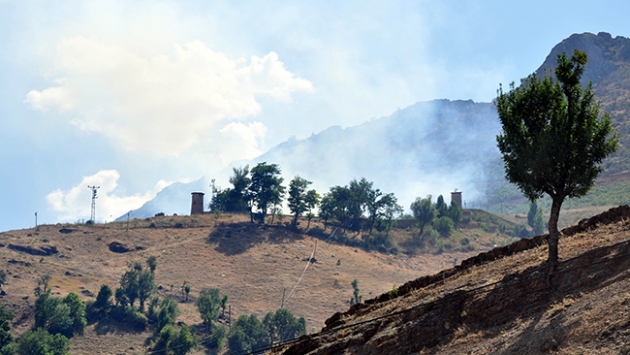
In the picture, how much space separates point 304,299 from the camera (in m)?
93.8

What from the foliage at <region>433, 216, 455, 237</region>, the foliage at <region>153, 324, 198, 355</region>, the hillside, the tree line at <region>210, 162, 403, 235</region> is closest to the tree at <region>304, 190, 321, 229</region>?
the tree line at <region>210, 162, 403, 235</region>

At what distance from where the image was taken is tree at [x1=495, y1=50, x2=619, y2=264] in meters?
20.1

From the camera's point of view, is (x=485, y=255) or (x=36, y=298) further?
(x=36, y=298)

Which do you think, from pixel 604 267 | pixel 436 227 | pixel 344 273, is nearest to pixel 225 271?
pixel 344 273

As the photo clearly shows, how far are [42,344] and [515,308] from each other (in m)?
66.8

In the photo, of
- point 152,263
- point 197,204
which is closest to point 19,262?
point 152,263

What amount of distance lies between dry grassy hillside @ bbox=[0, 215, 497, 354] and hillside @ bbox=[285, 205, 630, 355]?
2443 inches

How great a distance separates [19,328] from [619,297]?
79208 mm

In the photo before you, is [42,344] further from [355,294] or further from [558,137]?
[558,137]

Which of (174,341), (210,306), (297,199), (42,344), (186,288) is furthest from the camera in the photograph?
(297,199)

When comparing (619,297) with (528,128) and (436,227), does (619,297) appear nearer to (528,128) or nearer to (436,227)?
(528,128)

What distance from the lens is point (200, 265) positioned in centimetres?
10325

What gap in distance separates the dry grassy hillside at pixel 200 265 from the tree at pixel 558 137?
65.5 m

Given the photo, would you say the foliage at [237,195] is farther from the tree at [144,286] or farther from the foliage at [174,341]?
the foliage at [174,341]
